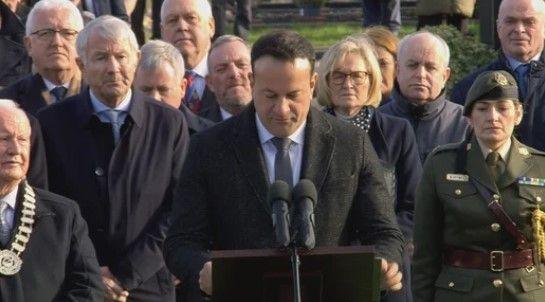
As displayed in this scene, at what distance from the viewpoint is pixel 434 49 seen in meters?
10.4

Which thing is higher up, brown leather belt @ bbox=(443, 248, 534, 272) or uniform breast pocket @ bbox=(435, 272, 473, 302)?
brown leather belt @ bbox=(443, 248, 534, 272)

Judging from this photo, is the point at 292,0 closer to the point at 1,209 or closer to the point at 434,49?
the point at 434,49

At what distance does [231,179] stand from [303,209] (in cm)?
103

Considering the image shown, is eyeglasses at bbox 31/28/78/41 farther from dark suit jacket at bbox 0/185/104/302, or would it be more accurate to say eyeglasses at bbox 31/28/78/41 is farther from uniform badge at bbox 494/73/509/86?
uniform badge at bbox 494/73/509/86

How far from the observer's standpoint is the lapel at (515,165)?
8.65 metres

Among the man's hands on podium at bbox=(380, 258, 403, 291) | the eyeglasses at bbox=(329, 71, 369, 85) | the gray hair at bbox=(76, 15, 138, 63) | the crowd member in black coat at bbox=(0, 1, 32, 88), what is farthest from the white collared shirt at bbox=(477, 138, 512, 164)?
the crowd member in black coat at bbox=(0, 1, 32, 88)

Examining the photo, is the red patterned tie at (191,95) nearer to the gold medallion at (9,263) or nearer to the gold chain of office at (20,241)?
the gold chain of office at (20,241)

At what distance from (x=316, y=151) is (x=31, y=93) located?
11.1 feet

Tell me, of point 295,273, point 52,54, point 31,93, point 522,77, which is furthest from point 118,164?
point 522,77

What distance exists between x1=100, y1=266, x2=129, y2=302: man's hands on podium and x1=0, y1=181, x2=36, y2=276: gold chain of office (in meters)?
0.73

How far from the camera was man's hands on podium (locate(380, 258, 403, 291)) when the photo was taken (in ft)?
22.4

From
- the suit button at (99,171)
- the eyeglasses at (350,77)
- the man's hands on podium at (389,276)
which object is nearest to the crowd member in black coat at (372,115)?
the eyeglasses at (350,77)

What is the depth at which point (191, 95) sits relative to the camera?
36.9 ft

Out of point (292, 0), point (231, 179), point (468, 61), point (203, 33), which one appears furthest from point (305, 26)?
point (231, 179)
